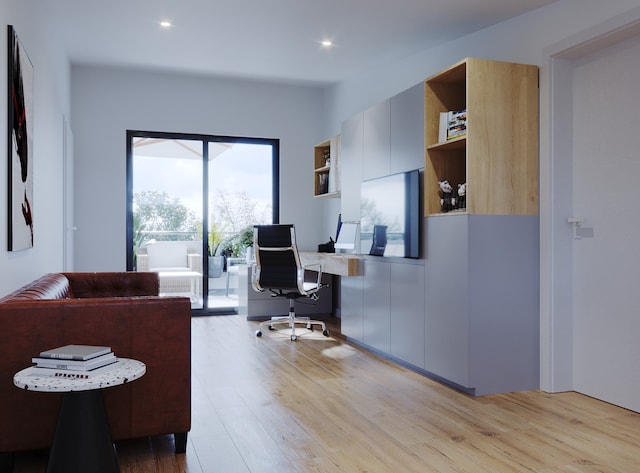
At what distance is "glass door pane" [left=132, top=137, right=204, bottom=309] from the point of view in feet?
21.3

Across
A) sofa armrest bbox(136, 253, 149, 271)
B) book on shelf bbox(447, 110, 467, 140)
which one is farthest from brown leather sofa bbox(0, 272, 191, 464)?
sofa armrest bbox(136, 253, 149, 271)

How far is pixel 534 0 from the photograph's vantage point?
147 inches

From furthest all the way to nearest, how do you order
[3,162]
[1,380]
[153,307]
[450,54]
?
1. [450,54]
2. [3,162]
3. [153,307]
4. [1,380]

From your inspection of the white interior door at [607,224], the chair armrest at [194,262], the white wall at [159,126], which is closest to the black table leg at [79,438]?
the white interior door at [607,224]

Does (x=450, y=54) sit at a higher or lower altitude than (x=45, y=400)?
higher

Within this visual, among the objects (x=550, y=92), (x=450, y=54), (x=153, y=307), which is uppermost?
(x=450, y=54)

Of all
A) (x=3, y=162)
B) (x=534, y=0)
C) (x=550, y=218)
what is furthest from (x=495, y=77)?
(x=3, y=162)

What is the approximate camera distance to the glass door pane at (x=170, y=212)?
6.49m

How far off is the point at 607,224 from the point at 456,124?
112 centimetres

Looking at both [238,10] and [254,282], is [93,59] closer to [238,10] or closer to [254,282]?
[238,10]

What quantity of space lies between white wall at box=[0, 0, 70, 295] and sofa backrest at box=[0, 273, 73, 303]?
0.30 feet

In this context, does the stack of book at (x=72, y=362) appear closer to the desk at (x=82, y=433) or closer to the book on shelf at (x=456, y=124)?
the desk at (x=82, y=433)

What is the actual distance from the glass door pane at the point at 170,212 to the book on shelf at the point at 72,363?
14.9 ft

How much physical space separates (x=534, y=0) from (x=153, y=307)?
315cm
